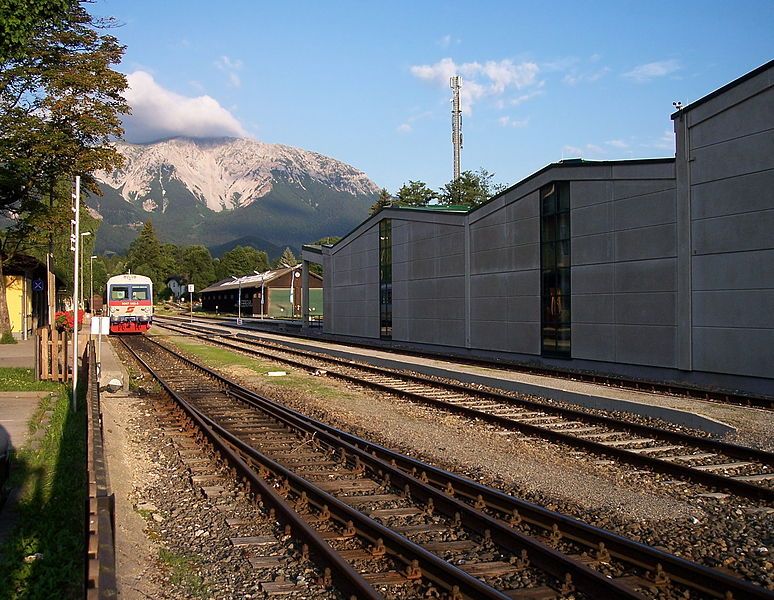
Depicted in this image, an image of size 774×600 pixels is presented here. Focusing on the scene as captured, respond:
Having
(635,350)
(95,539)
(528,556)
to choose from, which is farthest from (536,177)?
(95,539)

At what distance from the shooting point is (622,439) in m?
12.6

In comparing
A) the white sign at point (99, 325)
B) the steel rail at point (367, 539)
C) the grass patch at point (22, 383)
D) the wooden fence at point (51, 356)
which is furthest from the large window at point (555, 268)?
the steel rail at point (367, 539)

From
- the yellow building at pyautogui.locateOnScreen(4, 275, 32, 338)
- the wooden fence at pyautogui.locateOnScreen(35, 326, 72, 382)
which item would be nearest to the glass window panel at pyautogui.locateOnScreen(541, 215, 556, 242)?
the wooden fence at pyautogui.locateOnScreen(35, 326, 72, 382)

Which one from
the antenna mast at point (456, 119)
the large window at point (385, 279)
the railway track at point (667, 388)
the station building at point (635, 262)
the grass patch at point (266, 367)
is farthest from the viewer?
A: the antenna mast at point (456, 119)

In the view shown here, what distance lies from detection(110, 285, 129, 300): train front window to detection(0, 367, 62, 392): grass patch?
21.6m

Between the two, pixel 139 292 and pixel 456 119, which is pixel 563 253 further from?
pixel 456 119

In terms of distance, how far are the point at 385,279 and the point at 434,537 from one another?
32693mm

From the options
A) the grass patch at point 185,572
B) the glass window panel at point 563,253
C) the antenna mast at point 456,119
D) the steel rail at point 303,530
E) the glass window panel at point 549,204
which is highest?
the antenna mast at point 456,119

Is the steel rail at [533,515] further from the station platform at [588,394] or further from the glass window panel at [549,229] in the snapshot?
the glass window panel at [549,229]

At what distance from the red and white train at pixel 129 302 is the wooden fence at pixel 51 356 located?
23.7 m

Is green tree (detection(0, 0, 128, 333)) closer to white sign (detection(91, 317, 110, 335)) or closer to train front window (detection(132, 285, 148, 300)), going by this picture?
train front window (detection(132, 285, 148, 300))

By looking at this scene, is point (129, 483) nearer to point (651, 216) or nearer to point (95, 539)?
point (95, 539)

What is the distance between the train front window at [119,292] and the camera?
4466 centimetres

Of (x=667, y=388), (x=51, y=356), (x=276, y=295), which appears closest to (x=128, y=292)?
(x=51, y=356)
